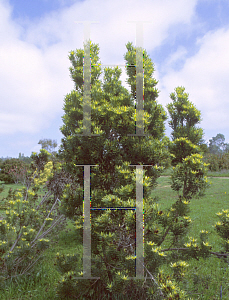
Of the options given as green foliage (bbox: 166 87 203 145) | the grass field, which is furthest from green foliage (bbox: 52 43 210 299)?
the grass field

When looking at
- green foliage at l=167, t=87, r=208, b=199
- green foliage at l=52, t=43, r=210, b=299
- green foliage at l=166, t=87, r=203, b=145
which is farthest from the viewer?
green foliage at l=166, t=87, r=203, b=145

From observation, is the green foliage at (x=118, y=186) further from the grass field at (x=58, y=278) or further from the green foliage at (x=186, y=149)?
the grass field at (x=58, y=278)

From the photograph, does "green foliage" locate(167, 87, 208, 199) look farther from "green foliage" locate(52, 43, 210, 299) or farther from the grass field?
the grass field

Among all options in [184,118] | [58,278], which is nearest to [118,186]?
[184,118]

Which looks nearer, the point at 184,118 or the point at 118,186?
the point at 118,186

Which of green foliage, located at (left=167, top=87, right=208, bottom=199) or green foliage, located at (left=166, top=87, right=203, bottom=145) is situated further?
green foliage, located at (left=166, top=87, right=203, bottom=145)

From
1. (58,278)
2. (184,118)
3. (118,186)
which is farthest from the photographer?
(58,278)

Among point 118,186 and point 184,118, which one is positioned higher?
point 184,118

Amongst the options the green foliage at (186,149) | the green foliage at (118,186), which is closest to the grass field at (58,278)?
the green foliage at (186,149)

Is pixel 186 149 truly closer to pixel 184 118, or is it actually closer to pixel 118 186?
pixel 184 118

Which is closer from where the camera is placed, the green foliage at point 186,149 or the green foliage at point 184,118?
the green foliage at point 186,149

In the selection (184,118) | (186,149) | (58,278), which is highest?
(184,118)

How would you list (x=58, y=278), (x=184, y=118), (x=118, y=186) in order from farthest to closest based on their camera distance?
(x=58, y=278), (x=184, y=118), (x=118, y=186)

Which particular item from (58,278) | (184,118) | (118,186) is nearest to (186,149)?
(184,118)
